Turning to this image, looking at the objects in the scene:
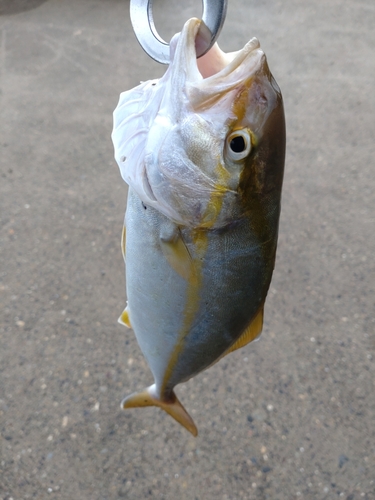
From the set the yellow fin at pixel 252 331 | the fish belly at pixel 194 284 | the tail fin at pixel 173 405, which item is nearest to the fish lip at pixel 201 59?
the fish belly at pixel 194 284

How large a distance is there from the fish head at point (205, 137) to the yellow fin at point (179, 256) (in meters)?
0.04

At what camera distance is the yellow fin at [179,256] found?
84 cm

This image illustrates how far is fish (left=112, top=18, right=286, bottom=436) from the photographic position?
0.73 m

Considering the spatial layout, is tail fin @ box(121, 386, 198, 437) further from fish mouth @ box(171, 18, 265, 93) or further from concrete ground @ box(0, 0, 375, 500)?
fish mouth @ box(171, 18, 265, 93)

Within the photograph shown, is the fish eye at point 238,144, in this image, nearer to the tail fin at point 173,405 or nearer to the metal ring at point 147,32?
the metal ring at point 147,32

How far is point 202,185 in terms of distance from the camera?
2.56ft

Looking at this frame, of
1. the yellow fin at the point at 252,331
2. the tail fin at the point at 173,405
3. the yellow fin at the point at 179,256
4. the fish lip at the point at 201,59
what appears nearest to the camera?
the fish lip at the point at 201,59

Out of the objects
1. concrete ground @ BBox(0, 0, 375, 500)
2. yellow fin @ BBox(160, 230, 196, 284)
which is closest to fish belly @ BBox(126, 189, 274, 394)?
yellow fin @ BBox(160, 230, 196, 284)

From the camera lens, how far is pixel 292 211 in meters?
2.79

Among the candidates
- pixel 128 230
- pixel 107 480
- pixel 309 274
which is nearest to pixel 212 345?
pixel 128 230

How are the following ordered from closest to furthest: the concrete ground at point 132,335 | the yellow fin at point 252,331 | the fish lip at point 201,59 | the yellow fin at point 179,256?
1. the fish lip at point 201,59
2. the yellow fin at point 179,256
3. the yellow fin at point 252,331
4. the concrete ground at point 132,335

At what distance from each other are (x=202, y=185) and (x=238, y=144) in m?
0.09

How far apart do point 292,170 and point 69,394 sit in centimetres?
201

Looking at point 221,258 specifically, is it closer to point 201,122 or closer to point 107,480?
point 201,122
